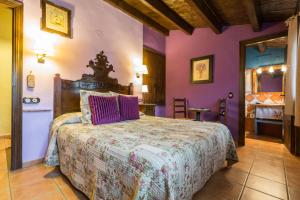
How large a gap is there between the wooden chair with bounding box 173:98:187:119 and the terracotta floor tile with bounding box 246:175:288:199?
250cm

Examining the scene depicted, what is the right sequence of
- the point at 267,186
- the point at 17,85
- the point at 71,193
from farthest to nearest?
the point at 17,85, the point at 267,186, the point at 71,193

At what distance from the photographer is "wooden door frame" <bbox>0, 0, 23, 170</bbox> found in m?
2.13

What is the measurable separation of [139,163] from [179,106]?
351 cm

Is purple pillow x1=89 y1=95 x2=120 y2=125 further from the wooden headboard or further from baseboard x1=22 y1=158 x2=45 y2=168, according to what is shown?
baseboard x1=22 y1=158 x2=45 y2=168

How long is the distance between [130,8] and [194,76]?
2.25 metres

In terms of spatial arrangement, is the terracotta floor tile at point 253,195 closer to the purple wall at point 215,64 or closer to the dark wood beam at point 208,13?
the purple wall at point 215,64

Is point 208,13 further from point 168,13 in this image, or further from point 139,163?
point 139,163

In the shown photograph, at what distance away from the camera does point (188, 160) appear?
1247mm

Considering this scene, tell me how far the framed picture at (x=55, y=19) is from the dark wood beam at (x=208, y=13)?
196 cm

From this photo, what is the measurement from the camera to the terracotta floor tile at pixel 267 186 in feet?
5.47

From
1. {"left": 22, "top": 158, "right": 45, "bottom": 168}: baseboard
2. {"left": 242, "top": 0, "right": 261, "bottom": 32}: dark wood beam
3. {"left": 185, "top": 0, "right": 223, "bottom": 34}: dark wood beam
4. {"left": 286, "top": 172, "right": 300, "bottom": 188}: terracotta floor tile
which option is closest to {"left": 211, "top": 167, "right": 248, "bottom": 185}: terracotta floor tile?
{"left": 286, "top": 172, "right": 300, "bottom": 188}: terracotta floor tile

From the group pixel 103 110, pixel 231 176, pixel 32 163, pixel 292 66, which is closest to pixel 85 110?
pixel 103 110

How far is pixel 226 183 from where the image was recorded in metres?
1.86

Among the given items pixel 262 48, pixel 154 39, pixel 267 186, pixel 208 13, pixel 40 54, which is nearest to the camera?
pixel 267 186
